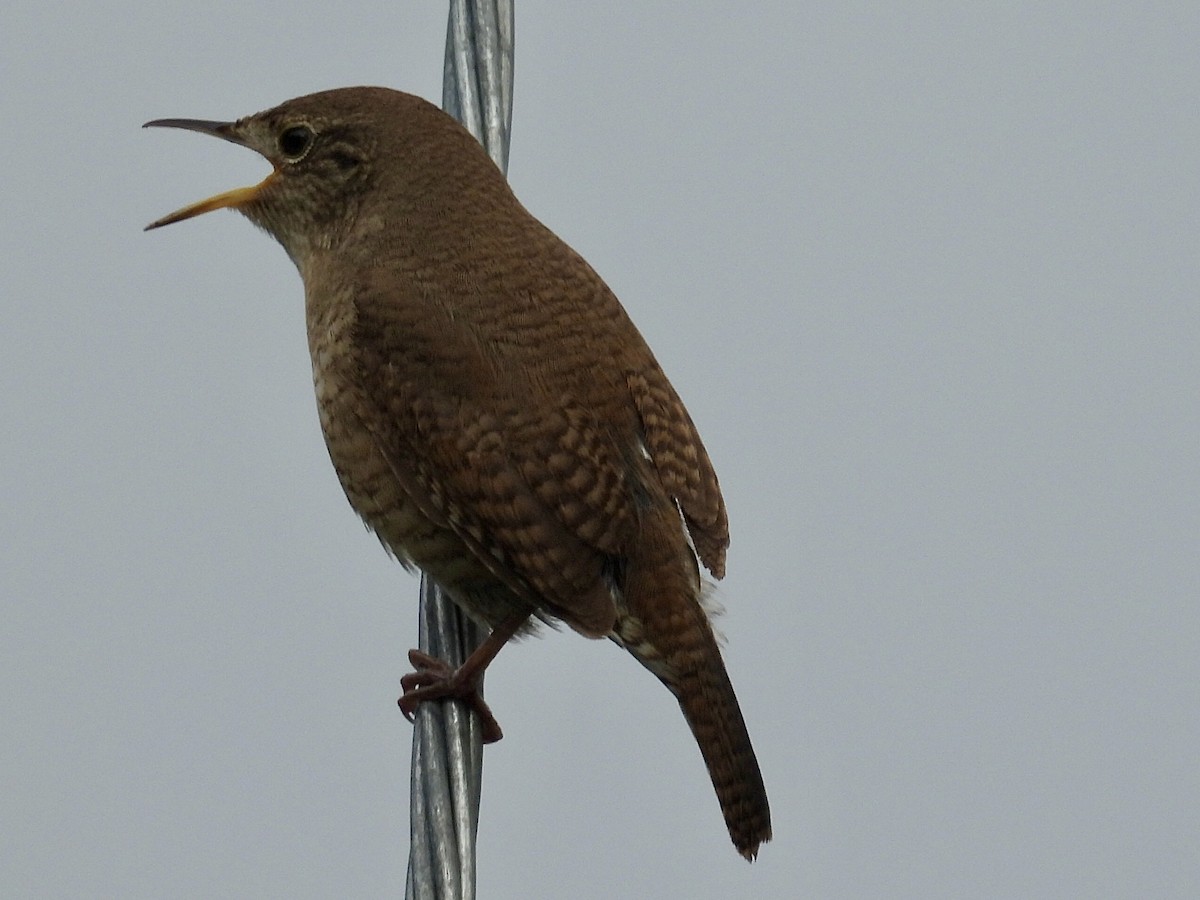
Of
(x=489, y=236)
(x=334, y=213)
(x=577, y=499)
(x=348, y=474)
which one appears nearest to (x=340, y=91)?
(x=334, y=213)

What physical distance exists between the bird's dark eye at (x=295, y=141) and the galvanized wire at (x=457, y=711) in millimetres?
622

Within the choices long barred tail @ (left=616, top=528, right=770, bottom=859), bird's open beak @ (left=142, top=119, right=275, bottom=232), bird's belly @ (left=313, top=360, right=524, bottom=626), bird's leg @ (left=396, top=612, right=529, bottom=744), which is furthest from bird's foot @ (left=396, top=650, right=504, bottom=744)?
A: bird's open beak @ (left=142, top=119, right=275, bottom=232)

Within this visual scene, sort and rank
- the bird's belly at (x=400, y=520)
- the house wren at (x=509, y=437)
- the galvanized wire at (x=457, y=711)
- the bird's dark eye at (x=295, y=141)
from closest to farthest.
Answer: the galvanized wire at (x=457, y=711) → the house wren at (x=509, y=437) → the bird's belly at (x=400, y=520) → the bird's dark eye at (x=295, y=141)

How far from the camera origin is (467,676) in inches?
135

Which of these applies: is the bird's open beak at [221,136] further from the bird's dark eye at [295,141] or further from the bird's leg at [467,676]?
the bird's leg at [467,676]

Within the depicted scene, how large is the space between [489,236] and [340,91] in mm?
561

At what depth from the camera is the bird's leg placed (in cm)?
335

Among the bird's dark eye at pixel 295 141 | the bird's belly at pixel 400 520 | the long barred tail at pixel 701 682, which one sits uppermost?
the bird's dark eye at pixel 295 141

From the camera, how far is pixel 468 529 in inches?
138

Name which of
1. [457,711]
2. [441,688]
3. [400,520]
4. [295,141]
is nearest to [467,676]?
[441,688]

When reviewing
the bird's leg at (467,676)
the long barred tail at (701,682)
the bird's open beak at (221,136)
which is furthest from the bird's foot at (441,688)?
the bird's open beak at (221,136)

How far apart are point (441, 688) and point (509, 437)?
526 mm

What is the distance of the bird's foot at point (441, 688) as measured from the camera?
321 centimetres

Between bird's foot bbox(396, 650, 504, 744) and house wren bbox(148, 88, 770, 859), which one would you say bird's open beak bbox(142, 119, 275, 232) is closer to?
house wren bbox(148, 88, 770, 859)
